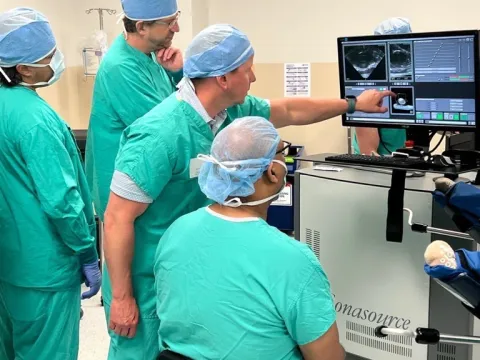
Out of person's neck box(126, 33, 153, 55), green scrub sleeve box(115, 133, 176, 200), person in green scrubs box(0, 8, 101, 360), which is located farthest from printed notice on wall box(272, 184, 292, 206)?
green scrub sleeve box(115, 133, 176, 200)

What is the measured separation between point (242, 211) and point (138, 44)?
1.02m

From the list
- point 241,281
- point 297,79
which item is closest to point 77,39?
point 297,79

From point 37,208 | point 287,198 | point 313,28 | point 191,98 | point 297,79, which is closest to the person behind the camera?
point 191,98

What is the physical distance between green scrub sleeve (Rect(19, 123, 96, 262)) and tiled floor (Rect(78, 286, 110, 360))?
4.11 feet

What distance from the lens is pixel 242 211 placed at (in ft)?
4.50

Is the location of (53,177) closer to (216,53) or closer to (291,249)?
(216,53)

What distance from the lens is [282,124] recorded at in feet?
7.14

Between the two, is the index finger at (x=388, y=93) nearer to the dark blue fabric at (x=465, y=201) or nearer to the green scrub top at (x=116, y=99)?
the dark blue fabric at (x=465, y=201)

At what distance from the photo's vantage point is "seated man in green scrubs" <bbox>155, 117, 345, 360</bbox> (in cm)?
124

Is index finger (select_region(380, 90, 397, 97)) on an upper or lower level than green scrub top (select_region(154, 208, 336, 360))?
upper

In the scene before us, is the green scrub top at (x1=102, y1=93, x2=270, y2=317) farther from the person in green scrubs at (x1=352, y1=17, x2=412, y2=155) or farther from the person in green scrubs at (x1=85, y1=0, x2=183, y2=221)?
the person in green scrubs at (x1=352, y1=17, x2=412, y2=155)

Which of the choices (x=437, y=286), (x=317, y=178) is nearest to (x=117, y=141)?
(x=317, y=178)

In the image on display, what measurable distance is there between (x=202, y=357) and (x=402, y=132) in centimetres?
183

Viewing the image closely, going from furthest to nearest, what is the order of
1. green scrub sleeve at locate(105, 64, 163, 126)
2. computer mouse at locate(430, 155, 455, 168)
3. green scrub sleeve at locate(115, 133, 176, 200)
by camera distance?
1. green scrub sleeve at locate(105, 64, 163, 126)
2. computer mouse at locate(430, 155, 455, 168)
3. green scrub sleeve at locate(115, 133, 176, 200)
